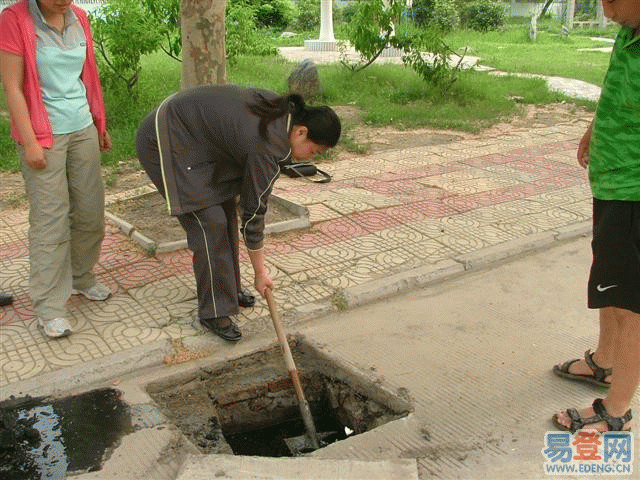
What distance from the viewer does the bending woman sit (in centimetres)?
304

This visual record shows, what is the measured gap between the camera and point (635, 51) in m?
2.48

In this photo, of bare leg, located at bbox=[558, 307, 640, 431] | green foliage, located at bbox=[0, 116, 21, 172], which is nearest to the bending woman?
bare leg, located at bbox=[558, 307, 640, 431]

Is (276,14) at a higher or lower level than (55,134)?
higher

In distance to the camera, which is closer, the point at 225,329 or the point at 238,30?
the point at 225,329

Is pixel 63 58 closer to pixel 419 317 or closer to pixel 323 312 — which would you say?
pixel 323 312

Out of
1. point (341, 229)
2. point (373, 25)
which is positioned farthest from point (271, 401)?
point (373, 25)

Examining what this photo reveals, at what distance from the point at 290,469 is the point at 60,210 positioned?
1834mm

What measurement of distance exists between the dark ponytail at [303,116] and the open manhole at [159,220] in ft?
5.88

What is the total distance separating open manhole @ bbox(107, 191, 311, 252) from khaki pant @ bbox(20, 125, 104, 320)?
3.15ft

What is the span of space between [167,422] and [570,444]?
65.9 inches

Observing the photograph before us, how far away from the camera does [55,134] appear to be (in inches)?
135

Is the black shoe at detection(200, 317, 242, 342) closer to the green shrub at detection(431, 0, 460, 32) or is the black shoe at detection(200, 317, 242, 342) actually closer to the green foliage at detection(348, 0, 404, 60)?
the green foliage at detection(348, 0, 404, 60)

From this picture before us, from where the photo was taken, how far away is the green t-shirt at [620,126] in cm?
250

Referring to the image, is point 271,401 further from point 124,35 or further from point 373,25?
point 373,25
